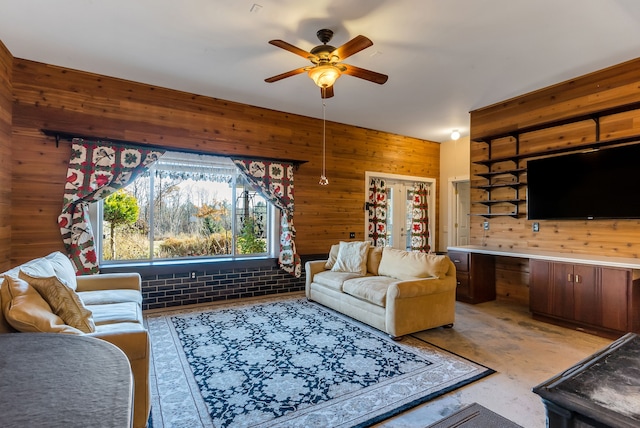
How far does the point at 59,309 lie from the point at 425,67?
13.3 feet

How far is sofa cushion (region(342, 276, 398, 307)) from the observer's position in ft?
11.6

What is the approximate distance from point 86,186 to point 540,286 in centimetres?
561

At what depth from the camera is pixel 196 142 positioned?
472 cm

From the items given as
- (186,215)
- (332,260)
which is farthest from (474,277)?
(186,215)

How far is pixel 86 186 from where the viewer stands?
3.96 m

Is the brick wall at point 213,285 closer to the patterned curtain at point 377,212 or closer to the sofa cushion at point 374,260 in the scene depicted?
A: the sofa cushion at point 374,260

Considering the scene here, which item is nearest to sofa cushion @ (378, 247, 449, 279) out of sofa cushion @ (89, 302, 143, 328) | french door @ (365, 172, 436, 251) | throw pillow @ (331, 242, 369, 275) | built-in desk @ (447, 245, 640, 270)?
throw pillow @ (331, 242, 369, 275)

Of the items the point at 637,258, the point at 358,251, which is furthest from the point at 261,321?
the point at 637,258

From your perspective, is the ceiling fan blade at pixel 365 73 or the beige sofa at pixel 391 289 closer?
the ceiling fan blade at pixel 365 73

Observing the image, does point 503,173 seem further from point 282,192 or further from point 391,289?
point 282,192

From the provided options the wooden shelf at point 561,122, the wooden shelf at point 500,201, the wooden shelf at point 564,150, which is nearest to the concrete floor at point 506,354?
the wooden shelf at point 500,201

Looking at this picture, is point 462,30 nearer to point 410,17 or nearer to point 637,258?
point 410,17

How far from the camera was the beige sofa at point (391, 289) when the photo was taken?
3.37 meters

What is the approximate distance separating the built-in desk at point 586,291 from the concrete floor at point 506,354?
0.49ft
